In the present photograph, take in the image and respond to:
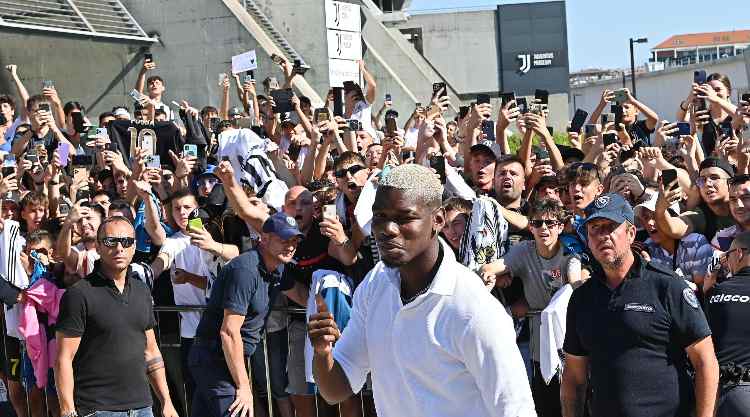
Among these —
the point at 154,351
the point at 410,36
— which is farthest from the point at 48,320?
the point at 410,36

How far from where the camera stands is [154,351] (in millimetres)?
7488

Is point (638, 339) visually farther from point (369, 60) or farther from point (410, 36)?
point (410, 36)

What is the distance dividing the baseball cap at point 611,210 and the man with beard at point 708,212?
64.7 inches

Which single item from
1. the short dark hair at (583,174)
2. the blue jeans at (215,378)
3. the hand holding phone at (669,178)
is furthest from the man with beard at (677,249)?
the blue jeans at (215,378)

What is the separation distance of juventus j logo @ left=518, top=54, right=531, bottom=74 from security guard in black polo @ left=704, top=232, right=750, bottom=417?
4354 centimetres

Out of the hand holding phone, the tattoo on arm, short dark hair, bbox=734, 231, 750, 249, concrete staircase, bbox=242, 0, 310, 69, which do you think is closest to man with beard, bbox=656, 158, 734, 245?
the hand holding phone

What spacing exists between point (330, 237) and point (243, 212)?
2.40 ft

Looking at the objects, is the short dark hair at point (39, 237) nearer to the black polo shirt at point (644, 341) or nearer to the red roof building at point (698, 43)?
the black polo shirt at point (644, 341)

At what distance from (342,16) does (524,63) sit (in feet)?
108

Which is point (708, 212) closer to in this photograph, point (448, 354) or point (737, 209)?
point (737, 209)

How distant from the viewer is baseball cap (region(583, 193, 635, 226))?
5.77m

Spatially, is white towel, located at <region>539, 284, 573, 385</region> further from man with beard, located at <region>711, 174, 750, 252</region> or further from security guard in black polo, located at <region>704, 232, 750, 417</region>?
man with beard, located at <region>711, 174, 750, 252</region>

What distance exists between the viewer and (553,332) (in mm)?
6680

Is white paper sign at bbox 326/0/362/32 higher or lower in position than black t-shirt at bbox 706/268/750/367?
higher
